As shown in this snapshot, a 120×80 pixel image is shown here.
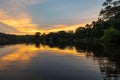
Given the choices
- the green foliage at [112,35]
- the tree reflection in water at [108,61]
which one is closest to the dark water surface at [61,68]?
the tree reflection in water at [108,61]

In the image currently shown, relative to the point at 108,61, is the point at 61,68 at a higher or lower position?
lower

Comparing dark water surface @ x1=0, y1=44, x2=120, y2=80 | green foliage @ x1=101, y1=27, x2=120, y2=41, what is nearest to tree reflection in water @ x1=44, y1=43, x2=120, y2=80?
dark water surface @ x1=0, y1=44, x2=120, y2=80

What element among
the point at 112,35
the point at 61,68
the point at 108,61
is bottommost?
the point at 61,68

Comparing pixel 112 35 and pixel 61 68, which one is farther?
pixel 112 35

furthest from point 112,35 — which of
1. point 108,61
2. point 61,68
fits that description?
point 61,68

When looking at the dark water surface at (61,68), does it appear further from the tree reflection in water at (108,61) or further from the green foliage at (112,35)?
the green foliage at (112,35)

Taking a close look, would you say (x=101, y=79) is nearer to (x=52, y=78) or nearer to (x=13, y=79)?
(x=52, y=78)

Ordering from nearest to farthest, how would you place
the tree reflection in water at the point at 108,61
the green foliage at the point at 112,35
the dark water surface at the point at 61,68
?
1. the dark water surface at the point at 61,68
2. the tree reflection in water at the point at 108,61
3. the green foliage at the point at 112,35

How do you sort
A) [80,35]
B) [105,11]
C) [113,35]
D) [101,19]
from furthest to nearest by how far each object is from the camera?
[80,35], [101,19], [105,11], [113,35]

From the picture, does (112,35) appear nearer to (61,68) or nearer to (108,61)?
(108,61)

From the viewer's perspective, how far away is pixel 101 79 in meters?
20.6

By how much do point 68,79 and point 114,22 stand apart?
70.1 m

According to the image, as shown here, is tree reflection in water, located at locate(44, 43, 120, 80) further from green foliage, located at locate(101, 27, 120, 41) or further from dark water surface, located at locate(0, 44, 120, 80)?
green foliage, located at locate(101, 27, 120, 41)

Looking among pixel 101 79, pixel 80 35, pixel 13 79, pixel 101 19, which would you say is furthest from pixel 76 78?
pixel 80 35
